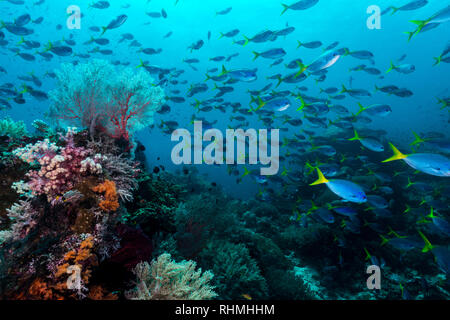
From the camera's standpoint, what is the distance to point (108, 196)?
2648 mm

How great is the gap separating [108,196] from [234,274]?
307 centimetres

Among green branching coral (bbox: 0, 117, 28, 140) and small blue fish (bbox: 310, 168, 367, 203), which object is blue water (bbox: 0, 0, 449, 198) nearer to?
green branching coral (bbox: 0, 117, 28, 140)

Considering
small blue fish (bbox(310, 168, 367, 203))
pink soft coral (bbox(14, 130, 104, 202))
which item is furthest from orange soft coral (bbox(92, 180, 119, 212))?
small blue fish (bbox(310, 168, 367, 203))

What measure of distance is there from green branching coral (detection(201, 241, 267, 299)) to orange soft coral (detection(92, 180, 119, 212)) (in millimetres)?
2686

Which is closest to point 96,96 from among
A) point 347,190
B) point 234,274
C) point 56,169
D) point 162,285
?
point 56,169

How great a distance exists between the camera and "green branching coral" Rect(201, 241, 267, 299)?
412cm

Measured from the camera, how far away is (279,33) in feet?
27.3

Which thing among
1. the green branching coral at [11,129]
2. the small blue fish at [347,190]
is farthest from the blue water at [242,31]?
the small blue fish at [347,190]

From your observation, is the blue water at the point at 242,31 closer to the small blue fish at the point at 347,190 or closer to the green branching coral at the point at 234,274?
the green branching coral at the point at 234,274

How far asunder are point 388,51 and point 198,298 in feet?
301

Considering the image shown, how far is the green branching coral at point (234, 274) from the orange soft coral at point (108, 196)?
8.81ft

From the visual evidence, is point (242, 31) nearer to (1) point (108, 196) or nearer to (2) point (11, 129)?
(2) point (11, 129)

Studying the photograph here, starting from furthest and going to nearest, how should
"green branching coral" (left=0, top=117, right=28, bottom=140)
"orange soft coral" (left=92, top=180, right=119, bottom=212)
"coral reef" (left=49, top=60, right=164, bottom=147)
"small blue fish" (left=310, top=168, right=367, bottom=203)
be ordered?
"green branching coral" (left=0, top=117, right=28, bottom=140), "coral reef" (left=49, top=60, right=164, bottom=147), "small blue fish" (left=310, top=168, right=367, bottom=203), "orange soft coral" (left=92, top=180, right=119, bottom=212)

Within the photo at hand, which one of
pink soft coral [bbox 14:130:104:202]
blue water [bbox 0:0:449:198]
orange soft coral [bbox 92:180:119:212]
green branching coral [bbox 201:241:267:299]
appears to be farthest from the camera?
blue water [bbox 0:0:449:198]
